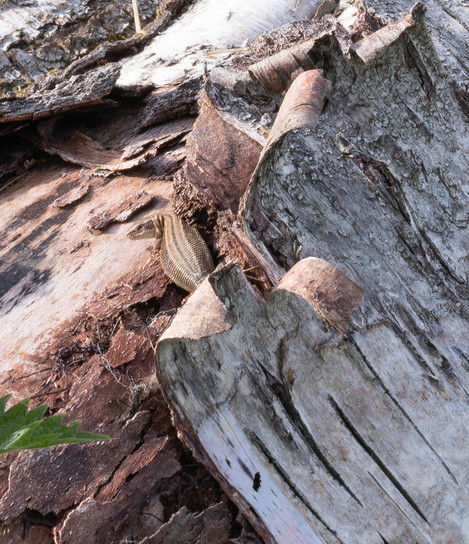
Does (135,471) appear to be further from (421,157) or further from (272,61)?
(272,61)

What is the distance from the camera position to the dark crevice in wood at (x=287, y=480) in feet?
4.45

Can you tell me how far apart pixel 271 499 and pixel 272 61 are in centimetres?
165

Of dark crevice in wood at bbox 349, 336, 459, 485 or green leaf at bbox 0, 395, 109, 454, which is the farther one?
dark crevice in wood at bbox 349, 336, 459, 485

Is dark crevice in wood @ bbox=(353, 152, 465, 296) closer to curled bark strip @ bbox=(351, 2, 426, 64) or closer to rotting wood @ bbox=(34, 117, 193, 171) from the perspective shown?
curled bark strip @ bbox=(351, 2, 426, 64)

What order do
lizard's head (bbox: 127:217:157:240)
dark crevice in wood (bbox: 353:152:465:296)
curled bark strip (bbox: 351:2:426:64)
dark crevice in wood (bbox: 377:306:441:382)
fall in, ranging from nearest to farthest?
dark crevice in wood (bbox: 377:306:441:382)
dark crevice in wood (bbox: 353:152:465:296)
curled bark strip (bbox: 351:2:426:64)
lizard's head (bbox: 127:217:157:240)

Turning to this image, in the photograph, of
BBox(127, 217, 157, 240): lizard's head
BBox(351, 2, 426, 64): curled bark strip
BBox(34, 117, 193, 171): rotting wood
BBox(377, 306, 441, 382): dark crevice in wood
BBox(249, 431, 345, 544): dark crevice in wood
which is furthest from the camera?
BBox(34, 117, 193, 171): rotting wood

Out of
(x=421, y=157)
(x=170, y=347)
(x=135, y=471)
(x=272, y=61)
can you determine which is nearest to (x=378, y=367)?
(x=170, y=347)

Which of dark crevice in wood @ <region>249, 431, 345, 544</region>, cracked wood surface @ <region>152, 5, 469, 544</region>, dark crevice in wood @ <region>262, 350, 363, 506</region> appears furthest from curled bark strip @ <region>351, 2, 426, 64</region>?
dark crevice in wood @ <region>249, 431, 345, 544</region>

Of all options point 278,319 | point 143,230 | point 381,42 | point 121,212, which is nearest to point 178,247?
point 143,230

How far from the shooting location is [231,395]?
1.42 meters

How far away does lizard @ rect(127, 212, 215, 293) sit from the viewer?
198 centimetres

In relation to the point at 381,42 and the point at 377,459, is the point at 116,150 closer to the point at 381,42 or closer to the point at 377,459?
the point at 381,42

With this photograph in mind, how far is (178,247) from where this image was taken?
2168 mm

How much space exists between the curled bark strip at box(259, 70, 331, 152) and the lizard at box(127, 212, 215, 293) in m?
0.60
